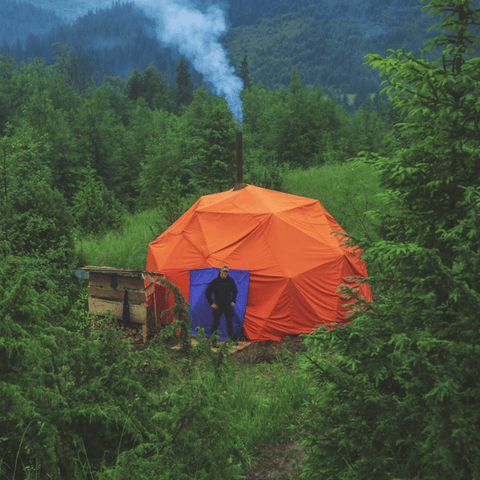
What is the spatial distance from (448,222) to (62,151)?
114ft

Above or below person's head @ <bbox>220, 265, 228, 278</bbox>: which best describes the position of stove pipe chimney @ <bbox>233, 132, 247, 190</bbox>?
above

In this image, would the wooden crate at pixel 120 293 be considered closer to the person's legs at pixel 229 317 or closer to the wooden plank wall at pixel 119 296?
the wooden plank wall at pixel 119 296

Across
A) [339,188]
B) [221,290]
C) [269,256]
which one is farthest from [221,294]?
[339,188]

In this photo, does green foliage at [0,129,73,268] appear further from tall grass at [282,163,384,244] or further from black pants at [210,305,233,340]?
tall grass at [282,163,384,244]

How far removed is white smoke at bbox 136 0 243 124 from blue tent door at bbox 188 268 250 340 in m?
9.80

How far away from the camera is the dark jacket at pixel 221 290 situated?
9961 millimetres

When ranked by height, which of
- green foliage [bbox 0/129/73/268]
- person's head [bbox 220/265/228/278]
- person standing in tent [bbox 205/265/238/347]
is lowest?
person standing in tent [bbox 205/265/238/347]

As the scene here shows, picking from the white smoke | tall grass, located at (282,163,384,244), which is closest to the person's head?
tall grass, located at (282,163,384,244)

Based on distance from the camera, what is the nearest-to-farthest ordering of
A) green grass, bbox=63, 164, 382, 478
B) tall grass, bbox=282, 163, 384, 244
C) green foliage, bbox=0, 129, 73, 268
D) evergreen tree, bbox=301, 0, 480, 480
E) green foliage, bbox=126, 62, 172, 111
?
evergreen tree, bbox=301, 0, 480, 480, green grass, bbox=63, 164, 382, 478, green foliage, bbox=0, 129, 73, 268, tall grass, bbox=282, 163, 384, 244, green foliage, bbox=126, 62, 172, 111

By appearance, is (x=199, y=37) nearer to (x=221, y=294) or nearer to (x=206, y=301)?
(x=206, y=301)

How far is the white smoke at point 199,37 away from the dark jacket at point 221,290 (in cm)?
1032

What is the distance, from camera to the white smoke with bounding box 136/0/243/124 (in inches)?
752

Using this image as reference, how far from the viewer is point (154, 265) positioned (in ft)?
37.9

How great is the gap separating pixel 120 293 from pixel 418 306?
315 inches
